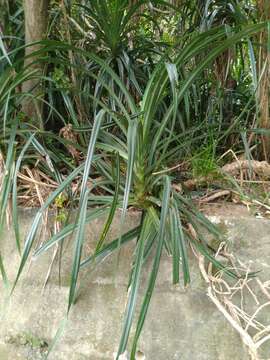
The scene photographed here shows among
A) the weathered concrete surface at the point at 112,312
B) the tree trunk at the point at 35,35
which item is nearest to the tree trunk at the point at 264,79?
→ the weathered concrete surface at the point at 112,312

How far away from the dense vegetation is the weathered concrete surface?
0.06 m

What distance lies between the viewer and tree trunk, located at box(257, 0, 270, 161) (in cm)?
134

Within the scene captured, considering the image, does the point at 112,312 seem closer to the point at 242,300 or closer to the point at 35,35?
the point at 242,300

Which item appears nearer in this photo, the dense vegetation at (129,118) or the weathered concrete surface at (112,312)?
the dense vegetation at (129,118)

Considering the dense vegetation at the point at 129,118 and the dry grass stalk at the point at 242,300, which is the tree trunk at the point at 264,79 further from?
the dry grass stalk at the point at 242,300

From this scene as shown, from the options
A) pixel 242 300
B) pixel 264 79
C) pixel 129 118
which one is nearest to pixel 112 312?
pixel 242 300

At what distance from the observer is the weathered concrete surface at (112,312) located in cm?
121

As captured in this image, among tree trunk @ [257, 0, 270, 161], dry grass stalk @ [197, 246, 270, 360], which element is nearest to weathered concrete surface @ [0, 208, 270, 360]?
dry grass stalk @ [197, 246, 270, 360]

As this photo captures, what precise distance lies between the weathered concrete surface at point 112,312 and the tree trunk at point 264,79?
309 mm

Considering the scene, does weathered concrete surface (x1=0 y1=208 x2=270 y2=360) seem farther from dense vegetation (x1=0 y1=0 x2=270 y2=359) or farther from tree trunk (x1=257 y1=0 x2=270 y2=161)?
tree trunk (x1=257 y1=0 x2=270 y2=161)

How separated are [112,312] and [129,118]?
0.55 metres

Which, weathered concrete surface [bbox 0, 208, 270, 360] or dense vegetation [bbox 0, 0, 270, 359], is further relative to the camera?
weathered concrete surface [bbox 0, 208, 270, 360]

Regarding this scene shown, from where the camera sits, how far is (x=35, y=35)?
1462 mm

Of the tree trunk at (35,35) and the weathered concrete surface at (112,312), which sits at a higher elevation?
the tree trunk at (35,35)
